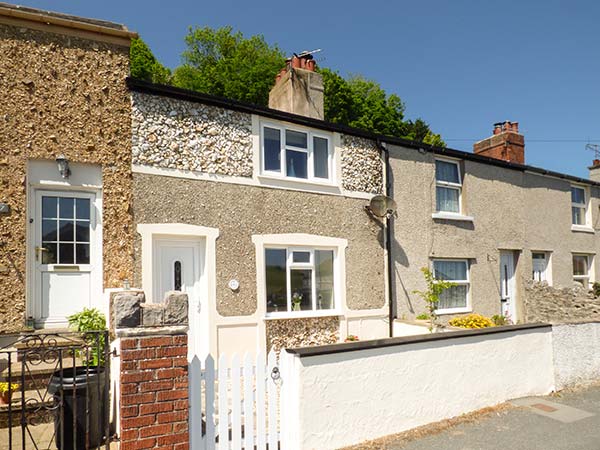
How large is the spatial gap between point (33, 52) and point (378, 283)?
24.8ft

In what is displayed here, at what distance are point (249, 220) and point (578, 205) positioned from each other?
12.7m

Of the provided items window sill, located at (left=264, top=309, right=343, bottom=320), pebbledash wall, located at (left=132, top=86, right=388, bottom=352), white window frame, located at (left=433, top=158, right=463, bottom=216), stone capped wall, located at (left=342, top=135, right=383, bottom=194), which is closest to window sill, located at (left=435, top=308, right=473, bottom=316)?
pebbledash wall, located at (left=132, top=86, right=388, bottom=352)

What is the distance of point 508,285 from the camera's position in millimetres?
13141

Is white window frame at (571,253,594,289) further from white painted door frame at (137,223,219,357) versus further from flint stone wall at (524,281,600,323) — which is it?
white painted door frame at (137,223,219,357)

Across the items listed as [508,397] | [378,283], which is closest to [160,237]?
[378,283]

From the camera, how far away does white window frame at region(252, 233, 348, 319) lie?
27.9 feet

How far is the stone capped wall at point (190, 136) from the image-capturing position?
7.58 metres

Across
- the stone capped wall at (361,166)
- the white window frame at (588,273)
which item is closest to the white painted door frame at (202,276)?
the stone capped wall at (361,166)

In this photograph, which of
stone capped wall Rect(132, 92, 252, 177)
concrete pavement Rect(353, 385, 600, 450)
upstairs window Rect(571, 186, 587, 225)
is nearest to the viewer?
concrete pavement Rect(353, 385, 600, 450)

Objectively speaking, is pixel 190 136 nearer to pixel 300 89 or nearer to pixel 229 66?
pixel 300 89

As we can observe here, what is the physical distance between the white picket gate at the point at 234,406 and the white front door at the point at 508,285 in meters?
9.90

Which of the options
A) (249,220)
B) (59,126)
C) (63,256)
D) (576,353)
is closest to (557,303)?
(576,353)

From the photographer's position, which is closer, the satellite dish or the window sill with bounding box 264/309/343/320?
the window sill with bounding box 264/309/343/320

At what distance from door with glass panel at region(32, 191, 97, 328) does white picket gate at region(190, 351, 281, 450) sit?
3562 mm
